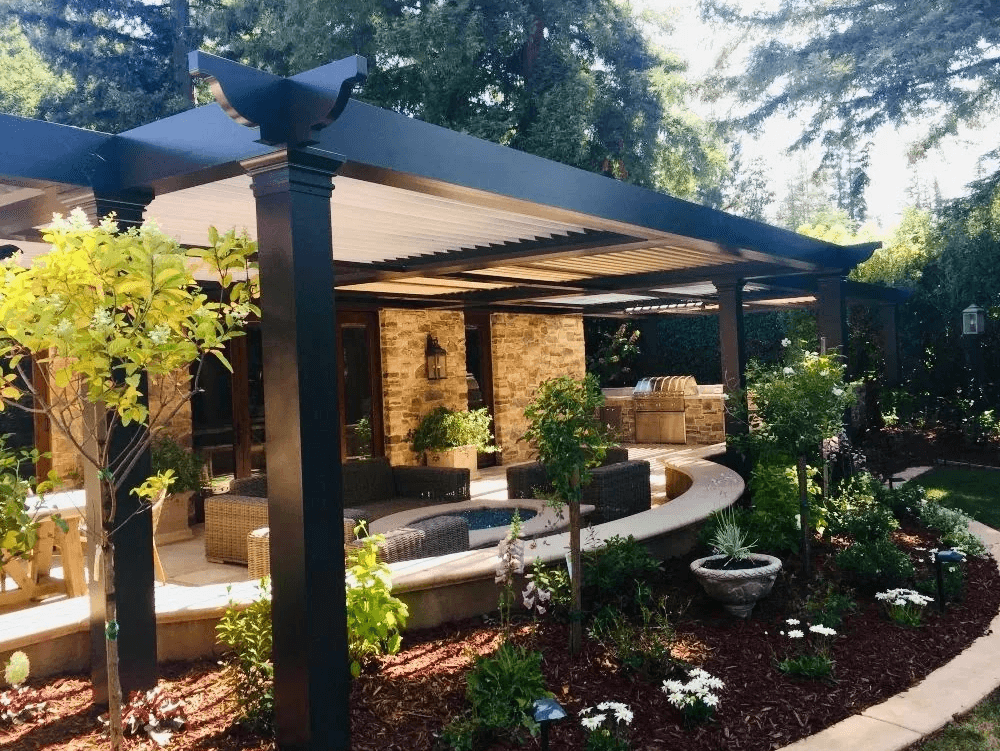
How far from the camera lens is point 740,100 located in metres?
15.9

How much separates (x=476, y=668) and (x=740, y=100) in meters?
14.4

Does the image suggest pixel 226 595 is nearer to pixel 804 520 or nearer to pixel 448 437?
pixel 804 520

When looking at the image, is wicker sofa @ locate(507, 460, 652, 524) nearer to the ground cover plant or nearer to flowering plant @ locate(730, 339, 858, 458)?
flowering plant @ locate(730, 339, 858, 458)

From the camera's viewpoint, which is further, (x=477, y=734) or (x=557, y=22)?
(x=557, y=22)

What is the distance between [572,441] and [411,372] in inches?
294

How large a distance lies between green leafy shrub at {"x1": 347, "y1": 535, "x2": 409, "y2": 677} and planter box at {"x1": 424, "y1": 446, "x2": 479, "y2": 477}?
7.57 m

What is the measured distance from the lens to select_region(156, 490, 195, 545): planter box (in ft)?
26.2

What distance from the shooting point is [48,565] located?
602 centimetres

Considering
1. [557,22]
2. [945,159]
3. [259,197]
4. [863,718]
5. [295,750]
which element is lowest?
[863,718]

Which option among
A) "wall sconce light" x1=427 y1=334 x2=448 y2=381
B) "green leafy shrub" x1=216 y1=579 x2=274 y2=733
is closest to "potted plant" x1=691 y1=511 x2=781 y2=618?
"green leafy shrub" x1=216 y1=579 x2=274 y2=733

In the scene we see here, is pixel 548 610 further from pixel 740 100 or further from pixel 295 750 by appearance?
pixel 740 100

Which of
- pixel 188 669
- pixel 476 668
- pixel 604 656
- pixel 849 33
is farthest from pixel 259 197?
pixel 849 33

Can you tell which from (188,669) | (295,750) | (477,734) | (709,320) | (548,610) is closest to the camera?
(295,750)

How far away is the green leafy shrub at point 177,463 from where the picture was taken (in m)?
8.12
